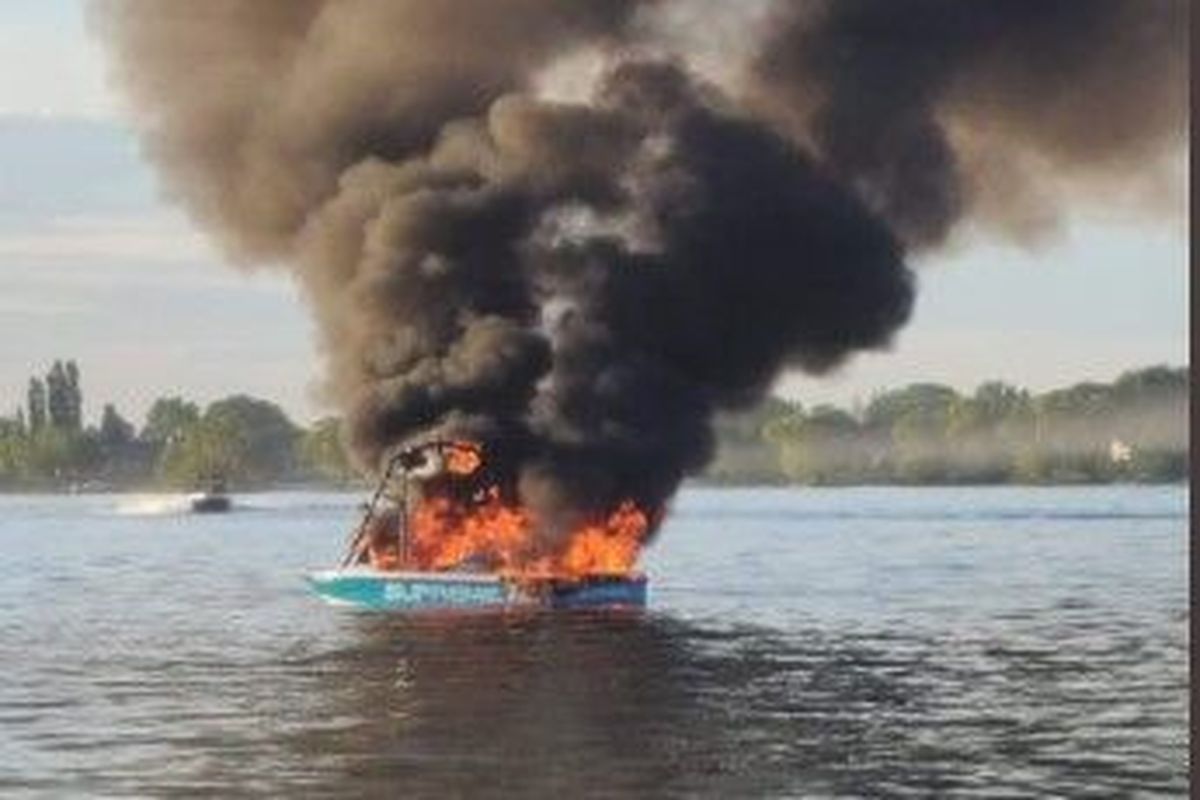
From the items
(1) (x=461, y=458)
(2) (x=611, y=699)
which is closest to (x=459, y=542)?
(1) (x=461, y=458)

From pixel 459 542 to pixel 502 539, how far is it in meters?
2.16

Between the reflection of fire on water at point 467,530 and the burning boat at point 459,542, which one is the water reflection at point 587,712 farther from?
the reflection of fire on water at point 467,530

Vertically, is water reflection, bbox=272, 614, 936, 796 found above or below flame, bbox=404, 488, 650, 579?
below

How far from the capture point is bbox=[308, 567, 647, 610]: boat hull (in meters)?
96.9

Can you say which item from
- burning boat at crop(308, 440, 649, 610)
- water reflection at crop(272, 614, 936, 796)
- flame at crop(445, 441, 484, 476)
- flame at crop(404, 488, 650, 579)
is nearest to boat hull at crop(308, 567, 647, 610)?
burning boat at crop(308, 440, 649, 610)

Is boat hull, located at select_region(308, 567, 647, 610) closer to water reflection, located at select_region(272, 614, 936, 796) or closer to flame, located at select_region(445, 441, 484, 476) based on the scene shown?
water reflection, located at select_region(272, 614, 936, 796)

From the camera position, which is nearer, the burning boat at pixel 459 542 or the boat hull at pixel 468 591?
the boat hull at pixel 468 591

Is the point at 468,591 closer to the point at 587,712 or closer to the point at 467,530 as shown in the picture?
the point at 467,530

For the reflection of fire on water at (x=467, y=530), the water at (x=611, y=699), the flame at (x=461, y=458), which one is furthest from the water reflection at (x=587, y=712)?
the flame at (x=461, y=458)

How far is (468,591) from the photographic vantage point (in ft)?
324

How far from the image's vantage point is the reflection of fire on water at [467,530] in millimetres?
106062

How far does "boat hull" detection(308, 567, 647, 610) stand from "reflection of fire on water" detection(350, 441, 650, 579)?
184 inches

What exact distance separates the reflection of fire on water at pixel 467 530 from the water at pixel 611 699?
415 cm

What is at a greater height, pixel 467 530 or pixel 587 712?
pixel 467 530
